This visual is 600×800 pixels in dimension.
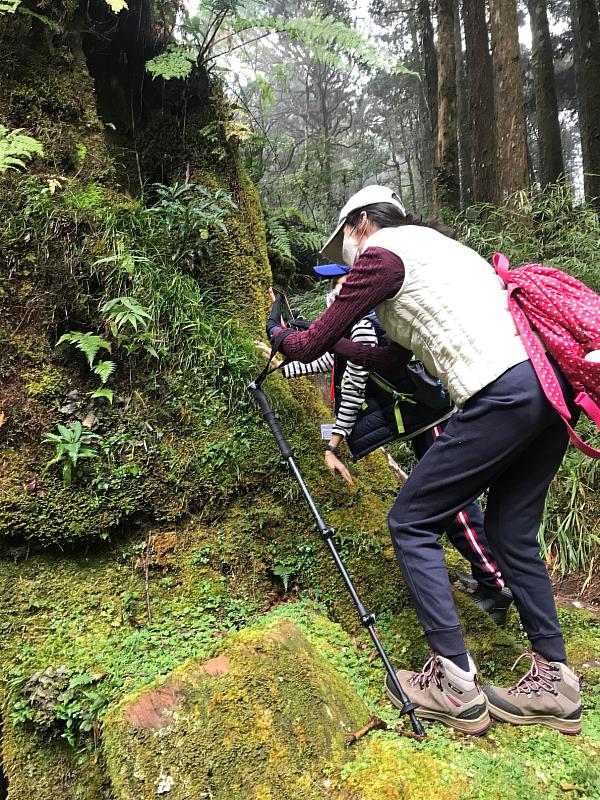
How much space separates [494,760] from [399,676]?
573 mm

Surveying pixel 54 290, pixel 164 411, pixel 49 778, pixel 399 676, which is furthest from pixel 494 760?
pixel 54 290

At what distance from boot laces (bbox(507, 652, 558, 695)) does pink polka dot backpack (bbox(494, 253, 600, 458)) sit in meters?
1.03

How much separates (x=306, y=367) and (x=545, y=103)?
1283 cm

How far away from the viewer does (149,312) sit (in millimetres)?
3699

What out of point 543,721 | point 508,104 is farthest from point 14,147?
point 508,104

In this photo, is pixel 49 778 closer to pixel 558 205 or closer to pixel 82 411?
pixel 82 411

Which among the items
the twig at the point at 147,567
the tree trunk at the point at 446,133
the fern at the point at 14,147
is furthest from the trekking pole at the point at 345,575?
the tree trunk at the point at 446,133

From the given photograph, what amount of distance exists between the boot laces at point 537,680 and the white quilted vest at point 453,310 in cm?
132

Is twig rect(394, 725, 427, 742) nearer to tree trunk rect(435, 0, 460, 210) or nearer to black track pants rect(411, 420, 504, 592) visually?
black track pants rect(411, 420, 504, 592)

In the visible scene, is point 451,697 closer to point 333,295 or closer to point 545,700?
point 545,700

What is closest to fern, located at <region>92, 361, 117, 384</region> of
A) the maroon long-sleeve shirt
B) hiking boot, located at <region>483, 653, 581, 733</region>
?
the maroon long-sleeve shirt

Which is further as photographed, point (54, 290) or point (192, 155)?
point (192, 155)

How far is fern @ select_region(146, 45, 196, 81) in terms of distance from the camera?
4.26m

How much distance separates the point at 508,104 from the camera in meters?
7.50
